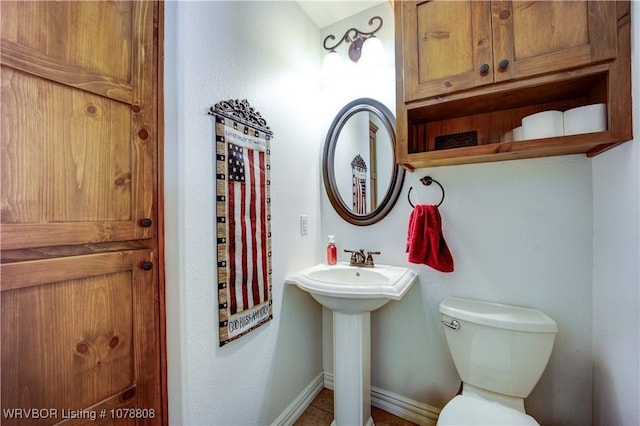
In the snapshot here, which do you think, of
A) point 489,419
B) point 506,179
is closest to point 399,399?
point 489,419

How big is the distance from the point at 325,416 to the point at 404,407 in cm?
49

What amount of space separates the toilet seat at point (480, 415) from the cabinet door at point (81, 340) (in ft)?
3.69

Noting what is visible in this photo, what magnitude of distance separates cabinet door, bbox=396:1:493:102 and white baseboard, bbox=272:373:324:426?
5.96ft

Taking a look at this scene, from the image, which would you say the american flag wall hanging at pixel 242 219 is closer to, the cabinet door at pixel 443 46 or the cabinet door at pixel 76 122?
the cabinet door at pixel 76 122

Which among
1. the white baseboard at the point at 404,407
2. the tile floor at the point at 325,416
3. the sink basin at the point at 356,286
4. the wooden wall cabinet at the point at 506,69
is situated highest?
the wooden wall cabinet at the point at 506,69

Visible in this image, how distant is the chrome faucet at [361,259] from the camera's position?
161 centimetres

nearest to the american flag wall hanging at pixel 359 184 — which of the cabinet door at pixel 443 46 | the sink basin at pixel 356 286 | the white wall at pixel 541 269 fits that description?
the white wall at pixel 541 269

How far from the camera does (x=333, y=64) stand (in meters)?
1.71

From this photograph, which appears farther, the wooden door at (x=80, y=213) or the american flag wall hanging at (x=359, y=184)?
the american flag wall hanging at (x=359, y=184)

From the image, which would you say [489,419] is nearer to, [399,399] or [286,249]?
[399,399]

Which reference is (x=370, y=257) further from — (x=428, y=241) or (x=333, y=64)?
(x=333, y=64)

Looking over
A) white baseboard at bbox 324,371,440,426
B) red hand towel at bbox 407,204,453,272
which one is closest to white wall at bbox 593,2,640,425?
red hand towel at bbox 407,204,453,272

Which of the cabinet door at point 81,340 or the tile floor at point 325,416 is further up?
the cabinet door at point 81,340

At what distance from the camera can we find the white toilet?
1.02 metres
